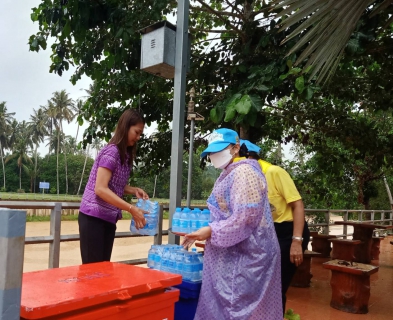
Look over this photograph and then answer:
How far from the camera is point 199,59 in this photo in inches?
209

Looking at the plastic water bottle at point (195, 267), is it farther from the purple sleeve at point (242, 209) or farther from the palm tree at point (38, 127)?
the palm tree at point (38, 127)

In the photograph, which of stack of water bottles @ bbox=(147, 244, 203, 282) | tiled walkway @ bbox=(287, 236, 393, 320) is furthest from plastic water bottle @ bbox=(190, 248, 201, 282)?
tiled walkway @ bbox=(287, 236, 393, 320)

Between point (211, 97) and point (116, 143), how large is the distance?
386 cm

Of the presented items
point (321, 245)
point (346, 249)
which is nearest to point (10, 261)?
point (346, 249)

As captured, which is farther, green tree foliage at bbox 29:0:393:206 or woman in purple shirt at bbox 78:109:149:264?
green tree foliage at bbox 29:0:393:206

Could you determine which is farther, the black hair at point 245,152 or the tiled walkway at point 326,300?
the tiled walkway at point 326,300

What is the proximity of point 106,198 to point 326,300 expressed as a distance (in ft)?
12.5

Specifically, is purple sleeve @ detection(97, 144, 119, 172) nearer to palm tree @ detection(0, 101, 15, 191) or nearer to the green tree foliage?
the green tree foliage

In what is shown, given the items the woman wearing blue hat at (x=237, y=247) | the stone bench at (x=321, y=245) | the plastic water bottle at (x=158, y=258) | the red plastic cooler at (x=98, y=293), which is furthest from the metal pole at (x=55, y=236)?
the stone bench at (x=321, y=245)

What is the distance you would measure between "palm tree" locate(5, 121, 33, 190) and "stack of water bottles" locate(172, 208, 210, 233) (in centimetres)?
6420

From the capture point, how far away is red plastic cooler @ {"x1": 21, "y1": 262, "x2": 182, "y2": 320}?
1.35m

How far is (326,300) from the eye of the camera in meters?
5.02

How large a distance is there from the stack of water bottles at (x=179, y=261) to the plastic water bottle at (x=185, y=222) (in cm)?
13

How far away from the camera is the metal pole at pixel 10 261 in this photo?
92 cm
